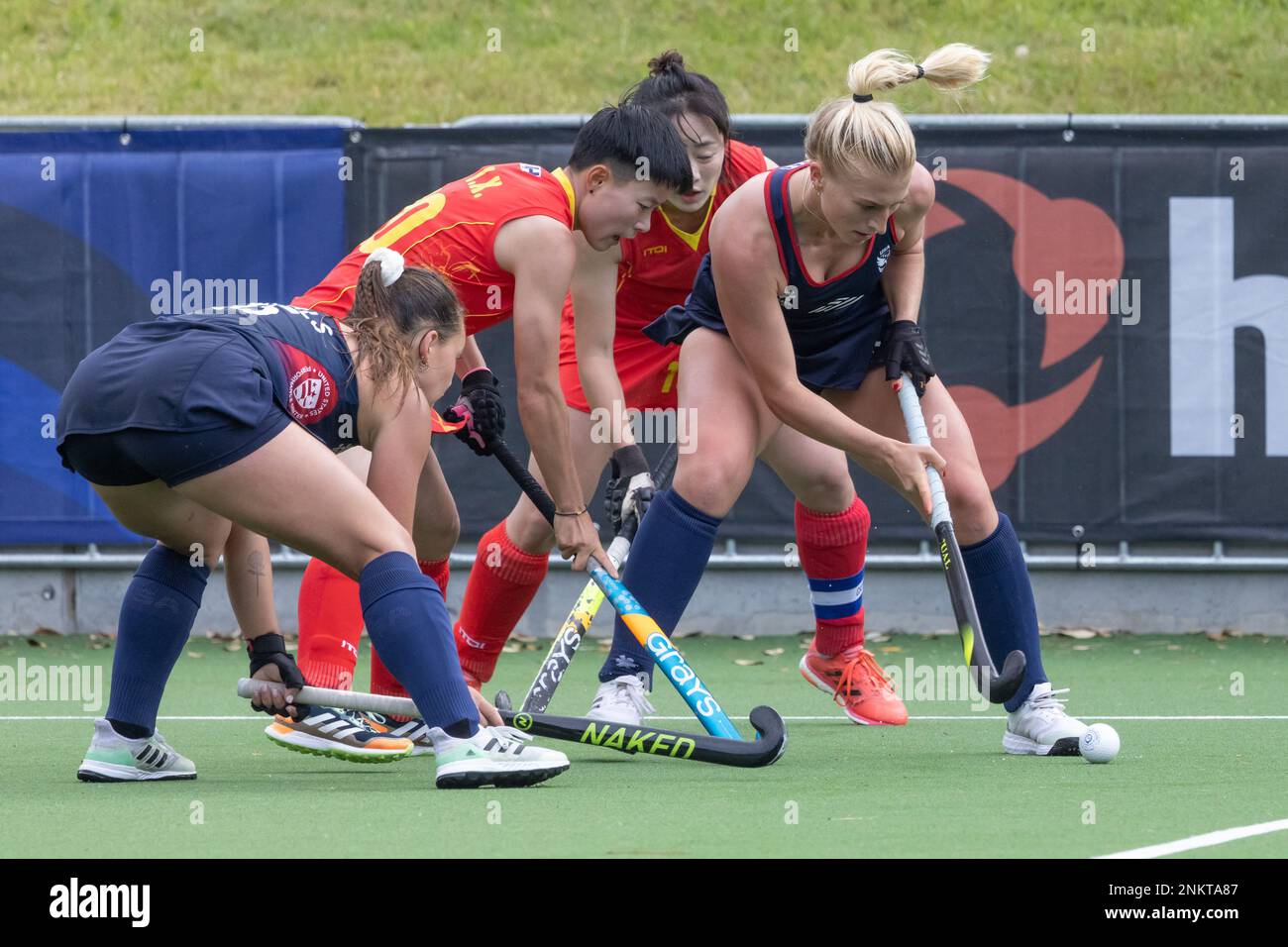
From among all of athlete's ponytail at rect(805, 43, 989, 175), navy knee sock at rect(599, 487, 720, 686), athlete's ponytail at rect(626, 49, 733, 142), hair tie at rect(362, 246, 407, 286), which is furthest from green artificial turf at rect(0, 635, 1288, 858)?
athlete's ponytail at rect(626, 49, 733, 142)

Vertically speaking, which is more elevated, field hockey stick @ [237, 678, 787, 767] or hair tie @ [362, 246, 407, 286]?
hair tie @ [362, 246, 407, 286]

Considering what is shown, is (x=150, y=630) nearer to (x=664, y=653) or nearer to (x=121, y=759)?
(x=121, y=759)

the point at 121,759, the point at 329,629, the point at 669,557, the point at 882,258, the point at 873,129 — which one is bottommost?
the point at 121,759

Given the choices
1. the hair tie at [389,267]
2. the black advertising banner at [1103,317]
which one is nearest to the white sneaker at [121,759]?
the hair tie at [389,267]

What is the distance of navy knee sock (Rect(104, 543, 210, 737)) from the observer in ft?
12.3

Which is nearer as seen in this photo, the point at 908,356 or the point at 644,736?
the point at 644,736

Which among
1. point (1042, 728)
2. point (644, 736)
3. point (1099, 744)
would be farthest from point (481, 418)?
point (1099, 744)

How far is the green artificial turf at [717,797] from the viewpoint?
9.33ft

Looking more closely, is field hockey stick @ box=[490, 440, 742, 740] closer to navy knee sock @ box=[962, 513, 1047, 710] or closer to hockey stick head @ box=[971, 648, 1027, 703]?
hockey stick head @ box=[971, 648, 1027, 703]

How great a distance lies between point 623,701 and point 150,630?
111 centimetres

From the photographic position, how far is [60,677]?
20.8ft

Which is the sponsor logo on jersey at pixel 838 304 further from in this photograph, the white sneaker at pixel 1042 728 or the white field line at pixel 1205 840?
the white field line at pixel 1205 840

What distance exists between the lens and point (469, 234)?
4.13 m

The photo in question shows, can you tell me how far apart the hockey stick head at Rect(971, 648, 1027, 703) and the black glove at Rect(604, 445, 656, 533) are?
1065 mm
